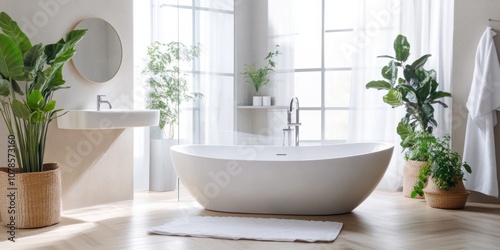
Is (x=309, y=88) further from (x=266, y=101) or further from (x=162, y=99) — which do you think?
(x=162, y=99)

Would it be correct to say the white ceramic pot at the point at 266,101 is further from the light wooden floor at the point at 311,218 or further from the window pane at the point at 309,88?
the window pane at the point at 309,88

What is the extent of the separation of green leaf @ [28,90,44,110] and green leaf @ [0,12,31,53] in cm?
37

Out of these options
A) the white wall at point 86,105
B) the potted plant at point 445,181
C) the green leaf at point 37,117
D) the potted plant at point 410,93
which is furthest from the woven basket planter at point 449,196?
the green leaf at point 37,117

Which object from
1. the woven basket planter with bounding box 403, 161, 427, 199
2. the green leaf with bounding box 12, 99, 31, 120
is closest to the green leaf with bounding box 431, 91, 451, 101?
the woven basket planter with bounding box 403, 161, 427, 199

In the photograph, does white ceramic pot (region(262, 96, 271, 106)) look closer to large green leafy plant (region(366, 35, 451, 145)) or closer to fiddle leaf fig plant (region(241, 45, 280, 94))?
fiddle leaf fig plant (region(241, 45, 280, 94))

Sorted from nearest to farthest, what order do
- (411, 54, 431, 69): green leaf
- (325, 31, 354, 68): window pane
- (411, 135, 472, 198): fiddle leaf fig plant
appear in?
(411, 135, 472, 198): fiddle leaf fig plant, (411, 54, 431, 69): green leaf, (325, 31, 354, 68): window pane

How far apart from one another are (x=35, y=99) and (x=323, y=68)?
10.7 feet

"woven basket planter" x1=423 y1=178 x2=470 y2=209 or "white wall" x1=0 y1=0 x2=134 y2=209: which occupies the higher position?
"white wall" x1=0 y1=0 x2=134 y2=209

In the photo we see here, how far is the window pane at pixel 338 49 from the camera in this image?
6062mm

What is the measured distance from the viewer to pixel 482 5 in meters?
4.96

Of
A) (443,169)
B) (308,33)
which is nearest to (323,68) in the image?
(308,33)

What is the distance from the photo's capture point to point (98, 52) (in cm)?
491

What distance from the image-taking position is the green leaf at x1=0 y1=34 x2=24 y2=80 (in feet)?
12.1

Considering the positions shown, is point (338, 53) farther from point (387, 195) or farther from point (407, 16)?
point (387, 195)
